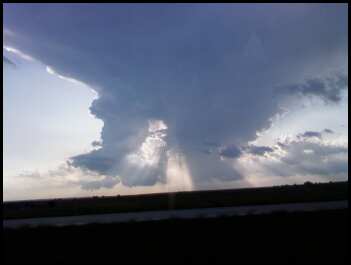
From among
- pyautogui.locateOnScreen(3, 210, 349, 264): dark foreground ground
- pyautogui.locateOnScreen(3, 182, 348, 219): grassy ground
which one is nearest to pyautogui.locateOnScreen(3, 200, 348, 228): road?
pyautogui.locateOnScreen(3, 210, 349, 264): dark foreground ground

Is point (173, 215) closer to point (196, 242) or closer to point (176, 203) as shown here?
point (196, 242)

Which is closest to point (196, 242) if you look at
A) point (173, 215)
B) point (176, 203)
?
point (173, 215)

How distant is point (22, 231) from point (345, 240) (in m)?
16.9

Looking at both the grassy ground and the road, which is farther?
the grassy ground

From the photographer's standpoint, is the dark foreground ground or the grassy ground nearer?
the dark foreground ground

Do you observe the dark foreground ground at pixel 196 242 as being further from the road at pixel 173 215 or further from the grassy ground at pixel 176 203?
the grassy ground at pixel 176 203

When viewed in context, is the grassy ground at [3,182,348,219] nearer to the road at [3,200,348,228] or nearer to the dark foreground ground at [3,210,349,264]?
the road at [3,200,348,228]

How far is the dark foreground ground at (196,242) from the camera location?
16547 mm

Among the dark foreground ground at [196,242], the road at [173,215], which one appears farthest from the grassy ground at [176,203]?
the dark foreground ground at [196,242]

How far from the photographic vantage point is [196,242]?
19453 millimetres

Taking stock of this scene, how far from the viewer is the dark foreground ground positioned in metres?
16.5

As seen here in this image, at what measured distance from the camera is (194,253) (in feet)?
56.6

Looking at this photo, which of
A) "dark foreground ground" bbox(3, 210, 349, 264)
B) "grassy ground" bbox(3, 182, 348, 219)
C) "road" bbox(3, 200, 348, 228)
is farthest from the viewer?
"grassy ground" bbox(3, 182, 348, 219)

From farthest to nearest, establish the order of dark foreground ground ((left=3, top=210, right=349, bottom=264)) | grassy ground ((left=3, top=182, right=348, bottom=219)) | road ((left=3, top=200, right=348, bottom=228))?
1. grassy ground ((left=3, top=182, right=348, bottom=219))
2. road ((left=3, top=200, right=348, bottom=228))
3. dark foreground ground ((left=3, top=210, right=349, bottom=264))
